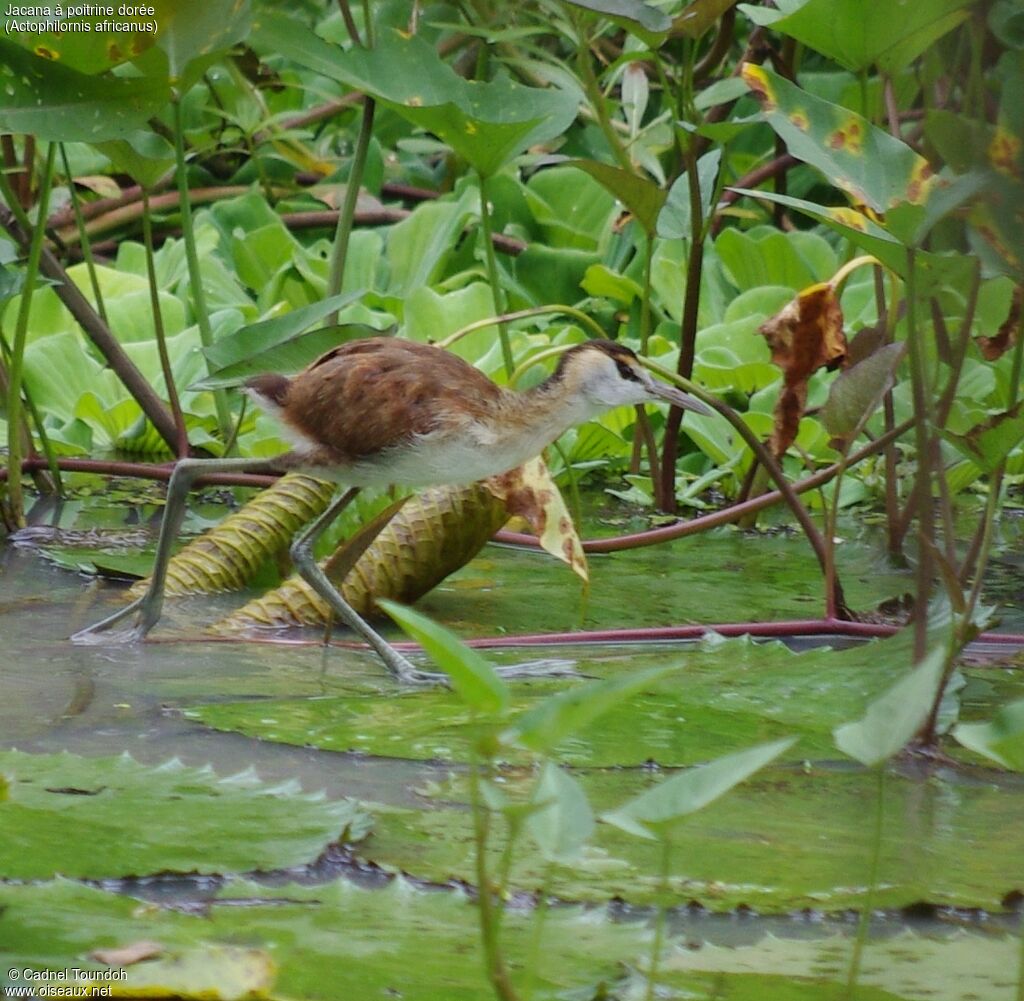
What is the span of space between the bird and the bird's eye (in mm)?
179

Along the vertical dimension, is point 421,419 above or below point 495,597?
above

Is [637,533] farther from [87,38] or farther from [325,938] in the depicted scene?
[325,938]

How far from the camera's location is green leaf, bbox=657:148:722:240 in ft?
13.3

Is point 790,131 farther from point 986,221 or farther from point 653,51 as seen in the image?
point 653,51

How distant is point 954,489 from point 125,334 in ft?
9.62

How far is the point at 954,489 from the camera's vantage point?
13.7 feet

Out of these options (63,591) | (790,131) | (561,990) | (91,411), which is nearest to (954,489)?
(790,131)

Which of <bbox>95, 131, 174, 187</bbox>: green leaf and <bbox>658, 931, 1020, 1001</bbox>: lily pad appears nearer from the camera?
<bbox>658, 931, 1020, 1001</bbox>: lily pad

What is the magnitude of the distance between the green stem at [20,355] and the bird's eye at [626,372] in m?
1.33

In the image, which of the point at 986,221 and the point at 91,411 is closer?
the point at 986,221

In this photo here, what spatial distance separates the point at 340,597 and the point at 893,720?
7.02 ft

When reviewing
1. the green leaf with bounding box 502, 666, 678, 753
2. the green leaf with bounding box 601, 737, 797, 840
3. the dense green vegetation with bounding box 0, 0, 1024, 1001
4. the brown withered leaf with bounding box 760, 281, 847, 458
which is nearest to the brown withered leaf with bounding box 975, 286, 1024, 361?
the dense green vegetation with bounding box 0, 0, 1024, 1001

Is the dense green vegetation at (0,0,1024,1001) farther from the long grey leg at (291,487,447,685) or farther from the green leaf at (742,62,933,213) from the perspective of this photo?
the long grey leg at (291,487,447,685)

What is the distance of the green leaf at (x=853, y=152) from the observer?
8.07 feet
